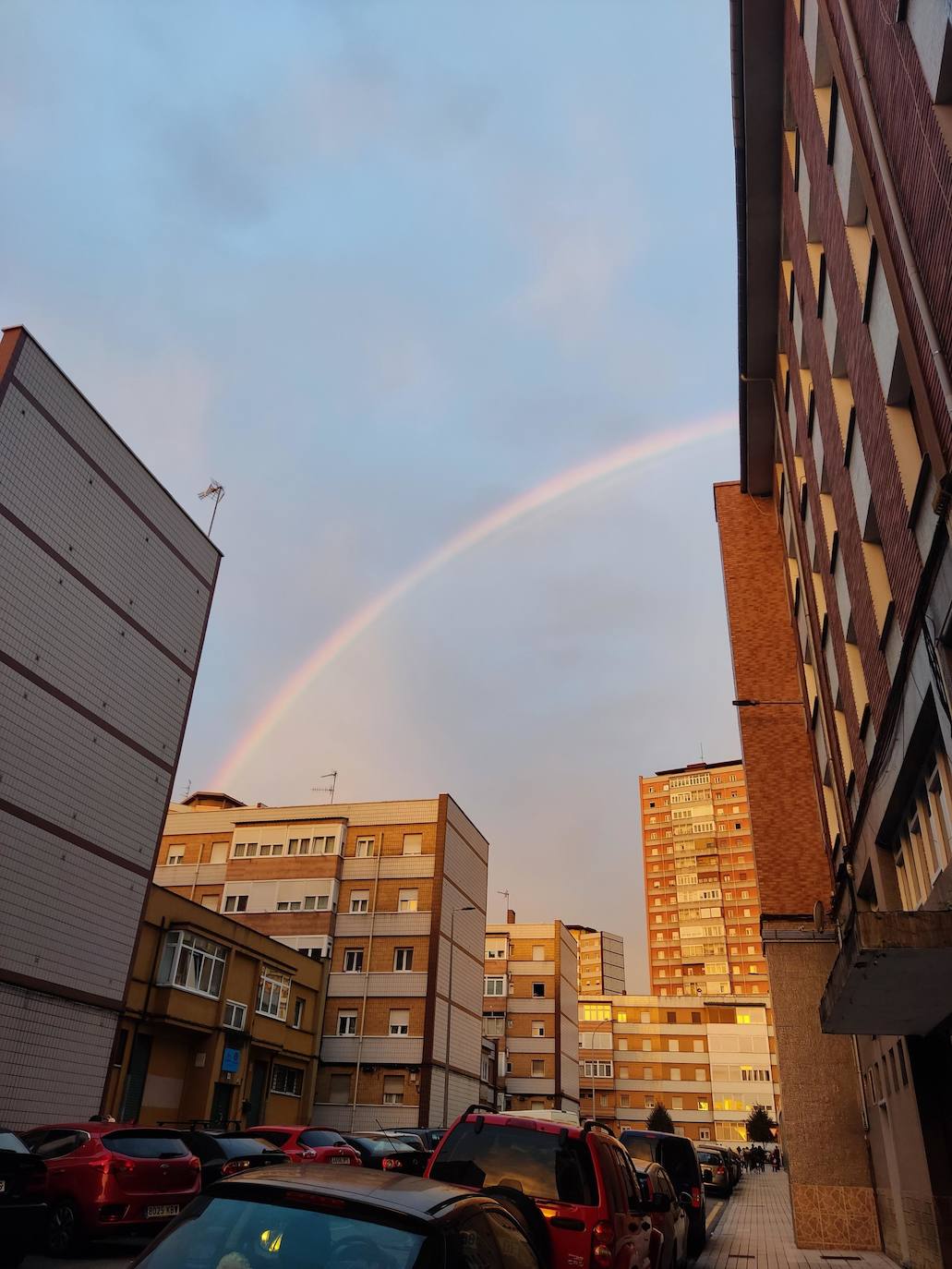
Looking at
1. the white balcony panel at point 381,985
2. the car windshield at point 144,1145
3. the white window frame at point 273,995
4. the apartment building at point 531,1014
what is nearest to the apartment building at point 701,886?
the apartment building at point 531,1014

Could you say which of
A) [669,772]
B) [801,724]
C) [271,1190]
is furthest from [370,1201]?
[669,772]

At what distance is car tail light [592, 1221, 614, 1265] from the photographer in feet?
20.2

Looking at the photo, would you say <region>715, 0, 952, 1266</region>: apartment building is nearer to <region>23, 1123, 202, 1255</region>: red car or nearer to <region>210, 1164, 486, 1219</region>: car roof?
<region>210, 1164, 486, 1219</region>: car roof

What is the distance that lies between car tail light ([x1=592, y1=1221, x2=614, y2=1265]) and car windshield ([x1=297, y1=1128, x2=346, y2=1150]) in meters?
10.6

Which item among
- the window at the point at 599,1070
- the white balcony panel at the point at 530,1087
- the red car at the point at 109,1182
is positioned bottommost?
the red car at the point at 109,1182

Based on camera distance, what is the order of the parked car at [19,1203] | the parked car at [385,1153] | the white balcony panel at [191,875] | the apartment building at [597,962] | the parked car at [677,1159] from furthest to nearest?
1. the apartment building at [597,962]
2. the white balcony panel at [191,875]
3. the parked car at [385,1153]
4. the parked car at [677,1159]
5. the parked car at [19,1203]

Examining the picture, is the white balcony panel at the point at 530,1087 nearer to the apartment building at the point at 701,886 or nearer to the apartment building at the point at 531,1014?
the apartment building at the point at 531,1014

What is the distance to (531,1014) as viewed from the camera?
204 feet

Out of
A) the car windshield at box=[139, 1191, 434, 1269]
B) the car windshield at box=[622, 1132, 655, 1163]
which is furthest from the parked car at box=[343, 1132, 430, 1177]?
the car windshield at box=[139, 1191, 434, 1269]

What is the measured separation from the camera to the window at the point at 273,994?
111ft

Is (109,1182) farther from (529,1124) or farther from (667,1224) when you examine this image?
(667,1224)

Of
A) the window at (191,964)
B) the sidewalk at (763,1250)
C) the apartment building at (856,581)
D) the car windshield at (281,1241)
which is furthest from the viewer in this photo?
the window at (191,964)

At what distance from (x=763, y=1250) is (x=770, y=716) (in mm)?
12811

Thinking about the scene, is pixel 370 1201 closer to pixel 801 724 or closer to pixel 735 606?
pixel 801 724
